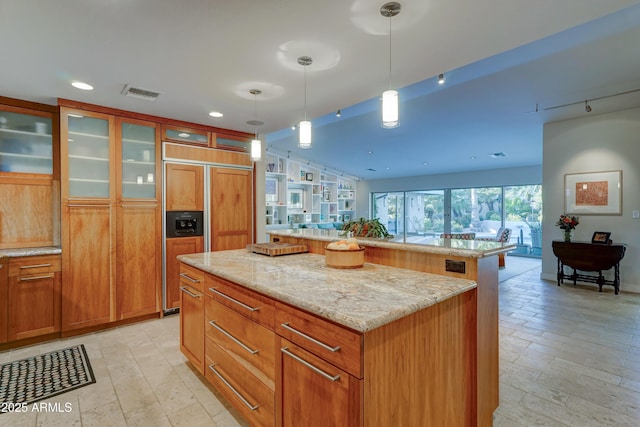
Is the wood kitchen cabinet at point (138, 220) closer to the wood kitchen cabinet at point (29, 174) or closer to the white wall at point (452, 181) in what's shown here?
the wood kitchen cabinet at point (29, 174)

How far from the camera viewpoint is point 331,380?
1.15 meters

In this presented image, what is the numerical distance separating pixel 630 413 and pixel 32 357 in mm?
4655

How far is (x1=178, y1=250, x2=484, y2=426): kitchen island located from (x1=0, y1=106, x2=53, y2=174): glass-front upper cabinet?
2779mm

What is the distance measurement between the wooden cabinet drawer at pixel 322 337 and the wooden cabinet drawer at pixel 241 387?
40 cm

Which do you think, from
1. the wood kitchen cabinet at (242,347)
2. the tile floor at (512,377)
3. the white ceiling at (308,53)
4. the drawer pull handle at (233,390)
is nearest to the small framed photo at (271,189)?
the white ceiling at (308,53)

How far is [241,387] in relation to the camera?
1735mm

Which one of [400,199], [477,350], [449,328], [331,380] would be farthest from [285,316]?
[400,199]

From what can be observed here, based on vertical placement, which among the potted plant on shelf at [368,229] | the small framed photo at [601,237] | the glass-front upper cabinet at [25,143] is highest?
the glass-front upper cabinet at [25,143]

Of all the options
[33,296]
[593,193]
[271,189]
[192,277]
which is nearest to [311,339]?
[192,277]

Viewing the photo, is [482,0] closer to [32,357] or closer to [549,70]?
[549,70]

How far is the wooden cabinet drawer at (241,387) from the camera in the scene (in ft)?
5.05

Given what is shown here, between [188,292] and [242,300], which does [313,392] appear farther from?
[188,292]

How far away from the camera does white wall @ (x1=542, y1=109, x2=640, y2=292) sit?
14.9 feet

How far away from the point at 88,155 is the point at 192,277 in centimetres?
215
